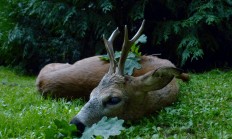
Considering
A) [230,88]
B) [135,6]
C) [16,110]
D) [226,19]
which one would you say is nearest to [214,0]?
[226,19]

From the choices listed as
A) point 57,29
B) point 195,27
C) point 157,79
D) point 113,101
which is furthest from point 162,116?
point 57,29

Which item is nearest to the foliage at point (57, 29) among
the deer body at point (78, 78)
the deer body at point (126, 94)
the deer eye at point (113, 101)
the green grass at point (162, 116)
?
the deer body at point (78, 78)

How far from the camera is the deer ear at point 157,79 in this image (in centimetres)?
362

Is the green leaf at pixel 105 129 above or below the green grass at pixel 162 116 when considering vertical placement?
above

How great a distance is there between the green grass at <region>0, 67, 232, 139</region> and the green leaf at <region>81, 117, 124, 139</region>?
0.64ft

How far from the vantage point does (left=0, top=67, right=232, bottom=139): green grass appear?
130 inches

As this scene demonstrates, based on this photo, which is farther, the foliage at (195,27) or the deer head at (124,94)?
the foliage at (195,27)

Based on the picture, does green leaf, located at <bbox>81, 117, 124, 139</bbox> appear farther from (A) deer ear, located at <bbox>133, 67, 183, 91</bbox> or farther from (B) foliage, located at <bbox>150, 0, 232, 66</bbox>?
(B) foliage, located at <bbox>150, 0, 232, 66</bbox>

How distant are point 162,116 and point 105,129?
2.79 feet

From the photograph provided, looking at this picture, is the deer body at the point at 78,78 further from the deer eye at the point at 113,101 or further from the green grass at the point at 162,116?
the deer eye at the point at 113,101

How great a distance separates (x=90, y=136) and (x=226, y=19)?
500 cm

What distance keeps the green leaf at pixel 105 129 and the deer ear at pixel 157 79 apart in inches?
28.7

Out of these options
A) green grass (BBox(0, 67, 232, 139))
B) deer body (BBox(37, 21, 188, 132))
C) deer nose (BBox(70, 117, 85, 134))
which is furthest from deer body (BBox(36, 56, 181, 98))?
deer nose (BBox(70, 117, 85, 134))

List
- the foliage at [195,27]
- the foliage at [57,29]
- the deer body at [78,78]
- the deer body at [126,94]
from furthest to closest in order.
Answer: the foliage at [57,29] < the foliage at [195,27] < the deer body at [78,78] < the deer body at [126,94]
